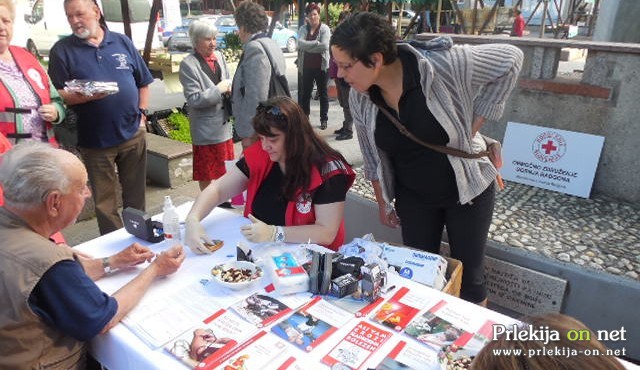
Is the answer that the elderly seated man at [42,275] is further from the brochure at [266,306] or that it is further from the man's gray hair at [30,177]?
the brochure at [266,306]

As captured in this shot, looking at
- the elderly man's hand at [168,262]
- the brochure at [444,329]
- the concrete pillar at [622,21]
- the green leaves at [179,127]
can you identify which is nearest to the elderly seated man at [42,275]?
the elderly man's hand at [168,262]

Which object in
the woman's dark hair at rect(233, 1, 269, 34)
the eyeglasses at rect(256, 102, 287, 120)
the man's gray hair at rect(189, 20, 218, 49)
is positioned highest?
the woman's dark hair at rect(233, 1, 269, 34)

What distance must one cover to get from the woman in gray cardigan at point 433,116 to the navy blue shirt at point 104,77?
5.51 feet

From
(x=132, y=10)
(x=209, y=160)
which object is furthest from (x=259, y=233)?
(x=132, y=10)

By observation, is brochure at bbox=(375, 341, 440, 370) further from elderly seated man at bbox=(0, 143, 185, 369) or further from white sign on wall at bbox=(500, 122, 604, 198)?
white sign on wall at bbox=(500, 122, 604, 198)

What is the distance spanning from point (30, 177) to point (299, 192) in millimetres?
1058

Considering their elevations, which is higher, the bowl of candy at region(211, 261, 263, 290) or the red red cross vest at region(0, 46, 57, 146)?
the red red cross vest at region(0, 46, 57, 146)

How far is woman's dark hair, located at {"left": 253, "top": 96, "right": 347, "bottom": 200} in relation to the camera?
2.06 metres

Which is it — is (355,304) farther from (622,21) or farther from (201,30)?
(622,21)

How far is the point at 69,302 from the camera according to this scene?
51.0 inches

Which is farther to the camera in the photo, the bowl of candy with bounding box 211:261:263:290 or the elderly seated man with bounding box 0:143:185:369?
the bowl of candy with bounding box 211:261:263:290

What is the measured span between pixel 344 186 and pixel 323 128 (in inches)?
171

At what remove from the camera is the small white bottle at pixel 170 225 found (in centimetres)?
199

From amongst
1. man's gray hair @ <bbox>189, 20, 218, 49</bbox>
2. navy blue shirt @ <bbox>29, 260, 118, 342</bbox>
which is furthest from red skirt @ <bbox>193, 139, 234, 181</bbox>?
navy blue shirt @ <bbox>29, 260, 118, 342</bbox>
